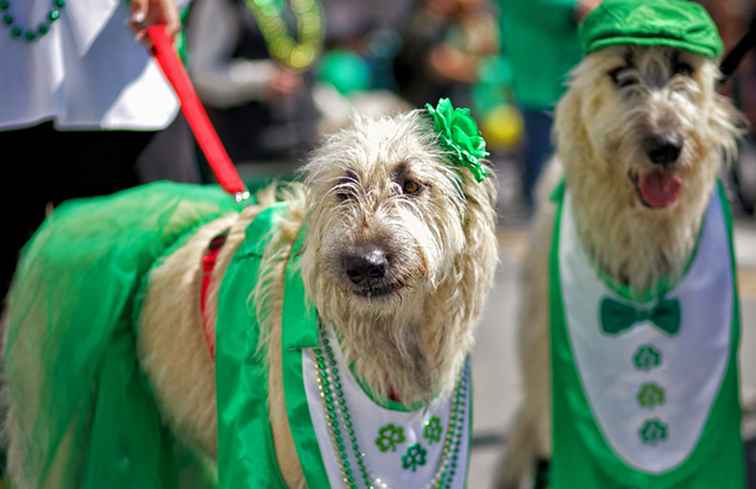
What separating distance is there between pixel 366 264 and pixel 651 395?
50.6 inches

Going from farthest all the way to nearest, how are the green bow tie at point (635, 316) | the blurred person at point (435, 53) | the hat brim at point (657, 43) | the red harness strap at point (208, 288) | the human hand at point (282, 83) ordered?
1. the blurred person at point (435, 53)
2. the human hand at point (282, 83)
3. the green bow tie at point (635, 316)
4. the hat brim at point (657, 43)
5. the red harness strap at point (208, 288)

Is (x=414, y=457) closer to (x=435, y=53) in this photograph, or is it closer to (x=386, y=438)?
(x=386, y=438)

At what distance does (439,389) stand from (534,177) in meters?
4.74

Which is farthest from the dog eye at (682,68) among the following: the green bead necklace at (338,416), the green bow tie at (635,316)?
the green bead necklace at (338,416)

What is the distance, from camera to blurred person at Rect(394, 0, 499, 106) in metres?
9.42

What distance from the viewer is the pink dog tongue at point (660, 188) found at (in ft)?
10.0

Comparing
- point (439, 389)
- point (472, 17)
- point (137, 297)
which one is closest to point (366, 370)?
point (439, 389)

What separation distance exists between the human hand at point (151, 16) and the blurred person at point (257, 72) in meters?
2.59

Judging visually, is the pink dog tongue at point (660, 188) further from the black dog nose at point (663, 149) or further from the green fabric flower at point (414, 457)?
the green fabric flower at point (414, 457)

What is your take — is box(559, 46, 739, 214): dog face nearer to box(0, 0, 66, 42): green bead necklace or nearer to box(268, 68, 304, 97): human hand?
Result: box(0, 0, 66, 42): green bead necklace

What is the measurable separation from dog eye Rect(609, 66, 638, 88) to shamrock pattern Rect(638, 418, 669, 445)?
3.16 feet

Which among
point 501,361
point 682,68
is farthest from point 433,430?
point 501,361

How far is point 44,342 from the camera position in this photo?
2.79 metres

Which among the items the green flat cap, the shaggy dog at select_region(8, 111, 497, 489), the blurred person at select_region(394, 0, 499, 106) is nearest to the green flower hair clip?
the shaggy dog at select_region(8, 111, 497, 489)
